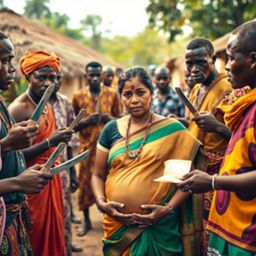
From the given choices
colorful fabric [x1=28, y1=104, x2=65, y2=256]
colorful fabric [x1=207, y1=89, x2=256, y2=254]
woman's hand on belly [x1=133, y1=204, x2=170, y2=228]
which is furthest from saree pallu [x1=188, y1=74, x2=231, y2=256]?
colorful fabric [x1=28, y1=104, x2=65, y2=256]

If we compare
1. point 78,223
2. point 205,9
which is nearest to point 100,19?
point 205,9

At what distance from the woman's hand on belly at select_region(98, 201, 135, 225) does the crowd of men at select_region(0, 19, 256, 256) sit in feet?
1.71

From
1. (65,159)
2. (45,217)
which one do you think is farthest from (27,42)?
(45,217)

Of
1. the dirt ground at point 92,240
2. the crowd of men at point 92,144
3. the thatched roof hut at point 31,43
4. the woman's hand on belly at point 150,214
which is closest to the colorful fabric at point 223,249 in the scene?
the crowd of men at point 92,144

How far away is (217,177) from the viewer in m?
2.25

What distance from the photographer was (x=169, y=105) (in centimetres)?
654

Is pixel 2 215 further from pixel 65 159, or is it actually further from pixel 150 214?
pixel 65 159

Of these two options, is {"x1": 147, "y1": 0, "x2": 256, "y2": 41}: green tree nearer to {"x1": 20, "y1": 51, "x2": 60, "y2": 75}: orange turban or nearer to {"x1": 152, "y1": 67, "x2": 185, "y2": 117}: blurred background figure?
{"x1": 152, "y1": 67, "x2": 185, "y2": 117}: blurred background figure

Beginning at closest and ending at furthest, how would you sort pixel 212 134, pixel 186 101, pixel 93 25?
pixel 186 101
pixel 212 134
pixel 93 25

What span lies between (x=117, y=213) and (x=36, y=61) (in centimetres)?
168

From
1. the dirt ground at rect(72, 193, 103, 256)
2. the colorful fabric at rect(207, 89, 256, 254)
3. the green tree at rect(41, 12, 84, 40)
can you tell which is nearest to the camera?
the colorful fabric at rect(207, 89, 256, 254)

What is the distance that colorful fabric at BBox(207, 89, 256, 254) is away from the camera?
2.22 metres

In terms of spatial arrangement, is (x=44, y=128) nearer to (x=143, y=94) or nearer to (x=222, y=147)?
(x=143, y=94)

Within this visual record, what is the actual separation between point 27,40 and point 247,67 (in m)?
10.7
